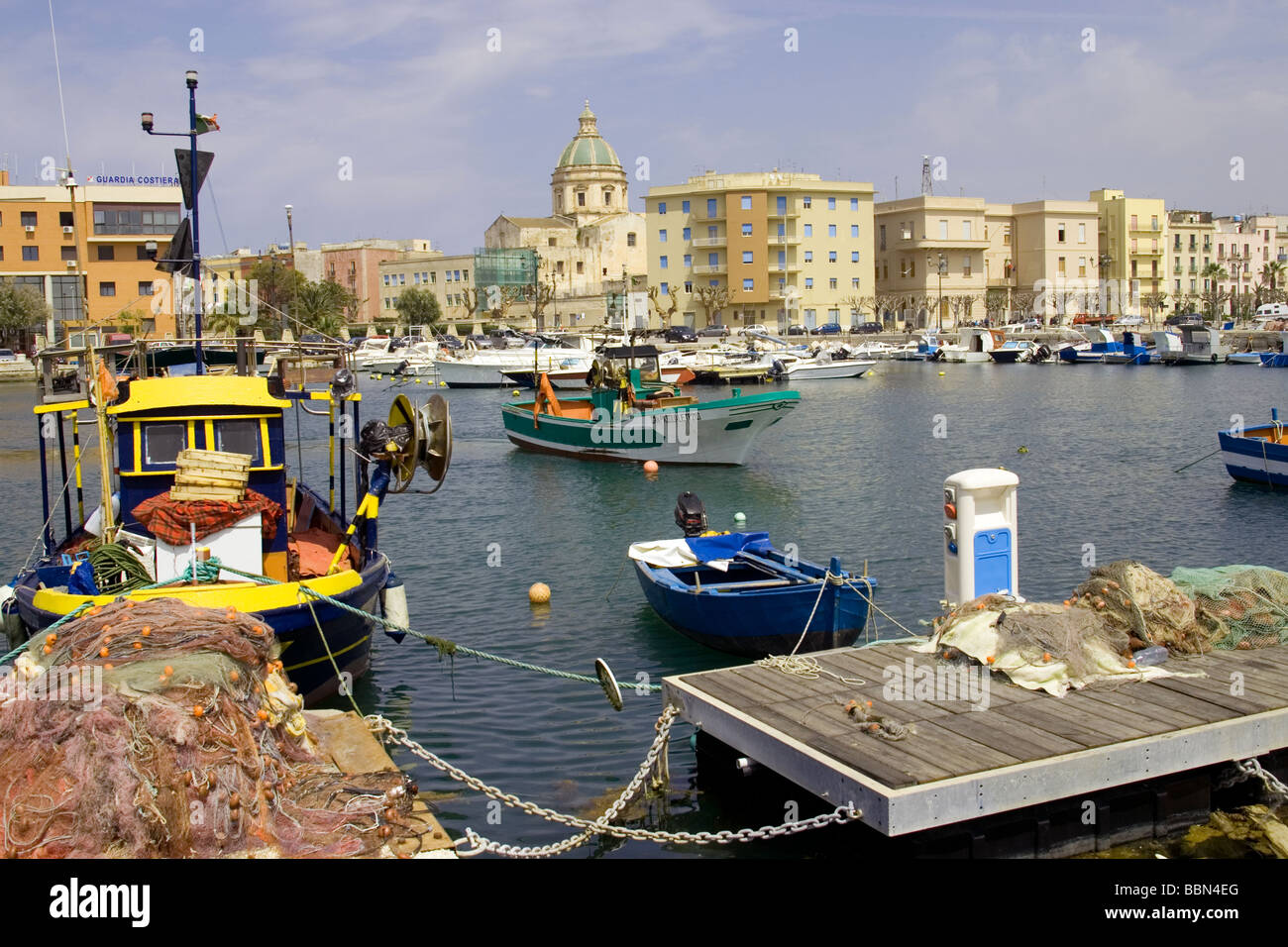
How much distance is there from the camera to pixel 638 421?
35438mm

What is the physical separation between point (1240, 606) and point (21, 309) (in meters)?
79.7

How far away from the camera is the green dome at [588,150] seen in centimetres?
13600

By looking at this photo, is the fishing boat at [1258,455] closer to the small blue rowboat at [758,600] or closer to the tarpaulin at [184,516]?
the small blue rowboat at [758,600]

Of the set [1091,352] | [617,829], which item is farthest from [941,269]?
[617,829]

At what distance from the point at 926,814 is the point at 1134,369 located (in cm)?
7706

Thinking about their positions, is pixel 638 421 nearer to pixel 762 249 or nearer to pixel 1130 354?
pixel 1130 354

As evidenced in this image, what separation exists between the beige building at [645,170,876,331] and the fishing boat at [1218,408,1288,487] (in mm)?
73403

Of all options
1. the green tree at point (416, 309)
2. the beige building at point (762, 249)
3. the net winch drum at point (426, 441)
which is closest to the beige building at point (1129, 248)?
the beige building at point (762, 249)

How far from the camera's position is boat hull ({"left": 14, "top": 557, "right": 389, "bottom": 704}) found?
12141mm
